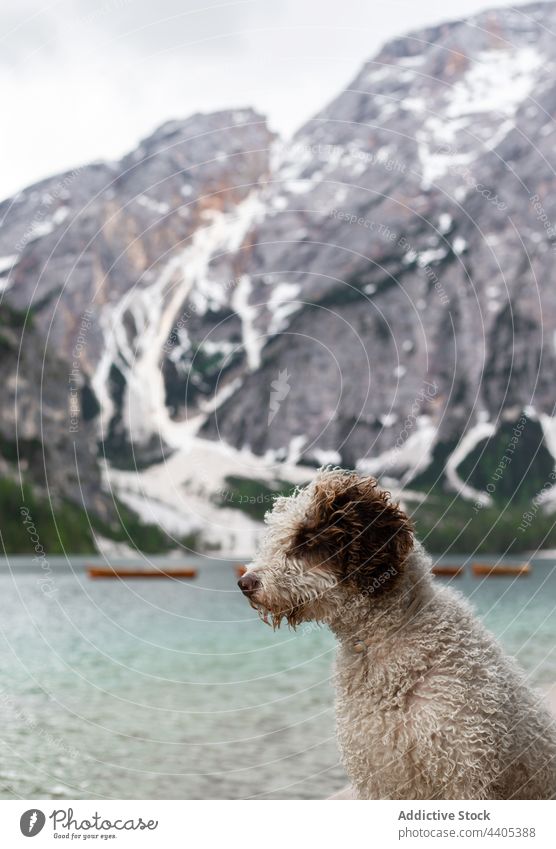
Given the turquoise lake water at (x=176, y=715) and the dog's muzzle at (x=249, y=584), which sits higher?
the dog's muzzle at (x=249, y=584)

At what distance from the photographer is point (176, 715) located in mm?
20266

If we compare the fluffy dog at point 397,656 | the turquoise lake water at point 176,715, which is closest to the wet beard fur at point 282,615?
the fluffy dog at point 397,656

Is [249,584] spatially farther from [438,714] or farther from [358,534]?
[438,714]

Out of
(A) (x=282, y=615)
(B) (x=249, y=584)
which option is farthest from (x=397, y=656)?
(B) (x=249, y=584)

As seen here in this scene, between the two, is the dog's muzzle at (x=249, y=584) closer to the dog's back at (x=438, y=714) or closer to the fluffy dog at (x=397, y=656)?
the fluffy dog at (x=397, y=656)

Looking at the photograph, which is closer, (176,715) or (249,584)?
(249,584)

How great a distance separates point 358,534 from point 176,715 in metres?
16.3

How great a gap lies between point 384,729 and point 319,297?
192 meters

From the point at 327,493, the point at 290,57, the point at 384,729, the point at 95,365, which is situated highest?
the point at 290,57

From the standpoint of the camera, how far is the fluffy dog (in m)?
5.23

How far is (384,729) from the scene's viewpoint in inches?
210

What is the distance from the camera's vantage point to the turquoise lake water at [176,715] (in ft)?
43.9

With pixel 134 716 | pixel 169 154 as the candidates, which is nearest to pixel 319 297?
pixel 169 154
